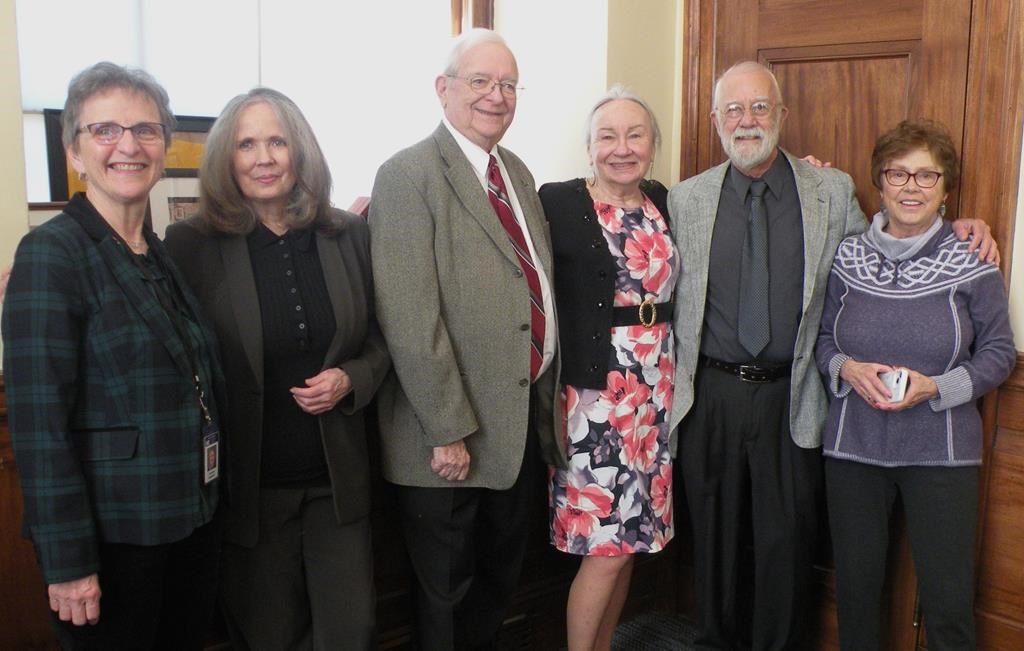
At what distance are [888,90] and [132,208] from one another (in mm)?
2069

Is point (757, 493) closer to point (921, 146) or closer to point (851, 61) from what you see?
point (921, 146)

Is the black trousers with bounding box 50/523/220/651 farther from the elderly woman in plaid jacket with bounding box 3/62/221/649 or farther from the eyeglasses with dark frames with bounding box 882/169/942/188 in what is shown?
the eyeglasses with dark frames with bounding box 882/169/942/188

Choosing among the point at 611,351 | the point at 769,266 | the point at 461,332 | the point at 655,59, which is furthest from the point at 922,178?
the point at 461,332

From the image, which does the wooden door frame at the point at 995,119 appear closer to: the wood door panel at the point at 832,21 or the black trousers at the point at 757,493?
the wood door panel at the point at 832,21

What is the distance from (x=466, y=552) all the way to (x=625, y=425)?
1.74 feet

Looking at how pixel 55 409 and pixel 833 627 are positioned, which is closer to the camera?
pixel 55 409

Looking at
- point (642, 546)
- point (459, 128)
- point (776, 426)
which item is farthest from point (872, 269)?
point (459, 128)

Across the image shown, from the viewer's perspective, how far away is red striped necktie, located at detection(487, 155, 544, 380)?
2105mm

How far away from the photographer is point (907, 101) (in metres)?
2.55

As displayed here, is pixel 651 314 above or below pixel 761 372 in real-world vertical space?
above

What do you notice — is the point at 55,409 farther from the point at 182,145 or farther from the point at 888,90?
the point at 888,90

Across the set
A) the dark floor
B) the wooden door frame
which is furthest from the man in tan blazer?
the wooden door frame

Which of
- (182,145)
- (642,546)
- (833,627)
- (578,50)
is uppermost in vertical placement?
(578,50)

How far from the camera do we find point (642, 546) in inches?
93.7
